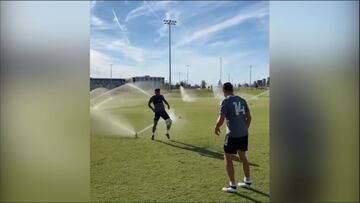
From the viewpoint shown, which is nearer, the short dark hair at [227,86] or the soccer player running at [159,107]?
the short dark hair at [227,86]

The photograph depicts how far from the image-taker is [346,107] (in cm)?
236

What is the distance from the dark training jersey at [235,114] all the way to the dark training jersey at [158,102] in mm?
4176

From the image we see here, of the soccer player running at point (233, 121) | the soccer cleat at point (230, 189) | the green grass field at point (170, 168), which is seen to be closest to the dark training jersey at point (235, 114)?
the soccer player running at point (233, 121)

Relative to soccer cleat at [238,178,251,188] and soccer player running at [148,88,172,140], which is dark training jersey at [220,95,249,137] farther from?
soccer player running at [148,88,172,140]

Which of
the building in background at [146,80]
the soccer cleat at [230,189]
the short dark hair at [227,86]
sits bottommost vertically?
the soccer cleat at [230,189]

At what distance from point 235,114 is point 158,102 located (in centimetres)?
431

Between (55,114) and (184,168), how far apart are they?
2.94 meters

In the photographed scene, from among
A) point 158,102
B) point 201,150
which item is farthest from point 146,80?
point 158,102

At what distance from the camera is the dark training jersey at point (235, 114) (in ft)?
13.0

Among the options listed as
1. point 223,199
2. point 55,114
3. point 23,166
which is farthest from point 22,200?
point 223,199

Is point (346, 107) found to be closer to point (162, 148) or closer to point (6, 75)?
point (6, 75)

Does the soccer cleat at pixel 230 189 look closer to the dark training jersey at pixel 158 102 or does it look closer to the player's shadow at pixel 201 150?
the player's shadow at pixel 201 150

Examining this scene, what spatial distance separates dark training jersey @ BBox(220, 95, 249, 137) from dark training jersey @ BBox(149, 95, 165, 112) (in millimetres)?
4176

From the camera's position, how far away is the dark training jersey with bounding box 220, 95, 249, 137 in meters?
3.96
